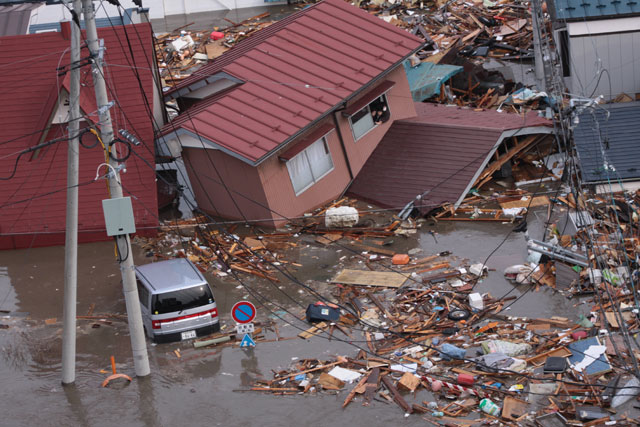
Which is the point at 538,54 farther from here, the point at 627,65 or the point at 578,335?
the point at 578,335

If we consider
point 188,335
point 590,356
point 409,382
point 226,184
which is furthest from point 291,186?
point 590,356

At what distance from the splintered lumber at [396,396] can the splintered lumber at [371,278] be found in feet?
16.9

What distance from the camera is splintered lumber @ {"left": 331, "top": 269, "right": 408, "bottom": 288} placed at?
2325 centimetres

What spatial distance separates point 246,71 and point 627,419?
17.9 metres

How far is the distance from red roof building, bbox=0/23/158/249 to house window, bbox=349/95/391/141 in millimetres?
7168

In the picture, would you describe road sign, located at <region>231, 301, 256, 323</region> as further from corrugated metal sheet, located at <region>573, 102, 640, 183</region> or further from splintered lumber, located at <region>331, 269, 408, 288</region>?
corrugated metal sheet, located at <region>573, 102, 640, 183</region>

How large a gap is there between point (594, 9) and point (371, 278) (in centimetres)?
1278

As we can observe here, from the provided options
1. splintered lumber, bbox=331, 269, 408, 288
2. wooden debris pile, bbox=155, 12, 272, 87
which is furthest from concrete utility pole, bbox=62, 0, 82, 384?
wooden debris pile, bbox=155, 12, 272, 87

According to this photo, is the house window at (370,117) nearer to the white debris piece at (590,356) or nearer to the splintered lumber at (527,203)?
the splintered lumber at (527,203)

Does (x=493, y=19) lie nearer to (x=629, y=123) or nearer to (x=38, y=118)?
(x=629, y=123)

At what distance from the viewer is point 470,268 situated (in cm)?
2336

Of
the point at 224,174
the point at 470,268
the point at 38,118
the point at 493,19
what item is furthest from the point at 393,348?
the point at 493,19

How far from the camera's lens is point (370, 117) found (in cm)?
3070

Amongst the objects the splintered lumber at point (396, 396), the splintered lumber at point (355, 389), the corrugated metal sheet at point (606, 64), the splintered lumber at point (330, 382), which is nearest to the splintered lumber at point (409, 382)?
the splintered lumber at point (396, 396)
